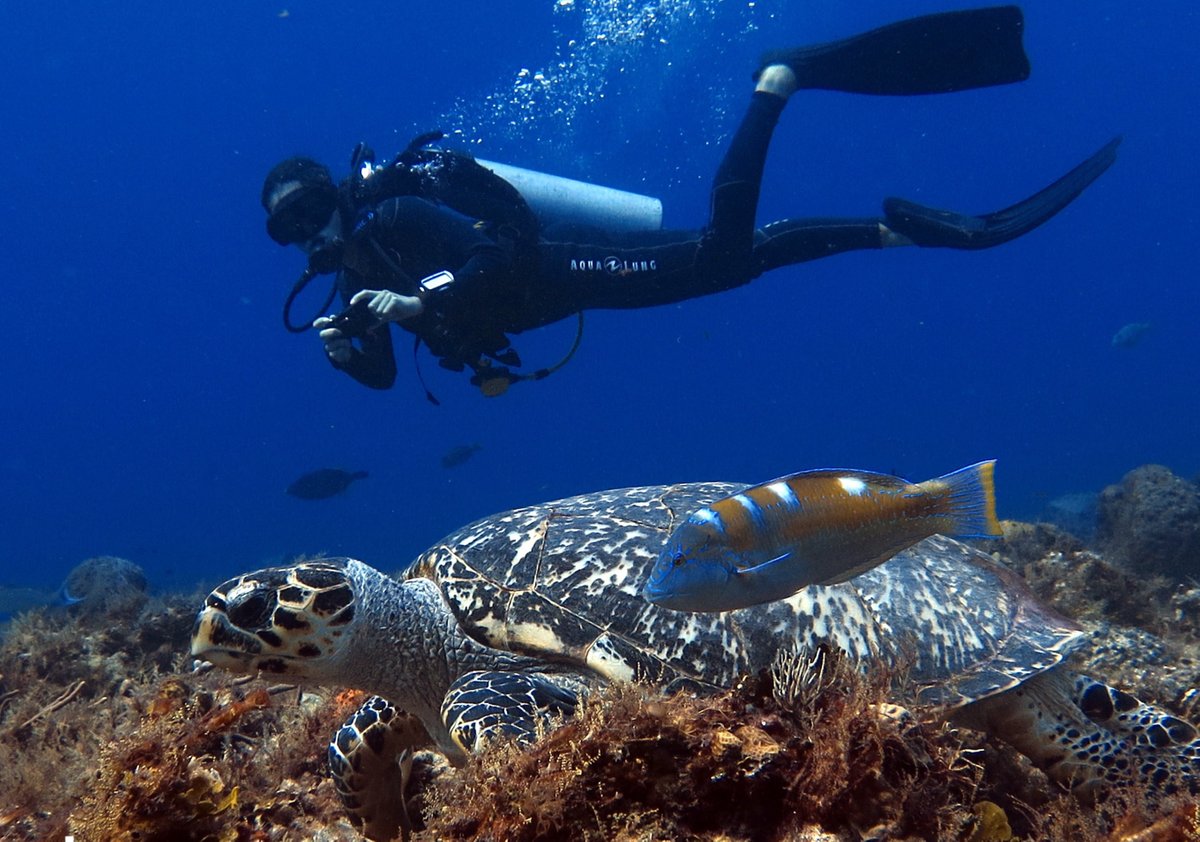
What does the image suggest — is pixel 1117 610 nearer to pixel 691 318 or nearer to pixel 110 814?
pixel 110 814

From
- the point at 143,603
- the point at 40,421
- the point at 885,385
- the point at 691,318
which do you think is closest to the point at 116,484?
the point at 40,421

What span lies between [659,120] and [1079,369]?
86021 mm

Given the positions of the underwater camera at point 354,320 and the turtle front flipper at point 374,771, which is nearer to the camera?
the turtle front flipper at point 374,771

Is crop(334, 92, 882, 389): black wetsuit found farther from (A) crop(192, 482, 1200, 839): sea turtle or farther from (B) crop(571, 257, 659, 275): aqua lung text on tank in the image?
(A) crop(192, 482, 1200, 839): sea turtle

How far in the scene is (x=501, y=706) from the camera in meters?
2.61

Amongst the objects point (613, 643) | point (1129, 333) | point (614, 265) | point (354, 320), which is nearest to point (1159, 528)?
point (614, 265)

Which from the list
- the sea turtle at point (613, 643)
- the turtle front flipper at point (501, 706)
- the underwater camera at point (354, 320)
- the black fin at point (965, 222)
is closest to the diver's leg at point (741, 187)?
the black fin at point (965, 222)

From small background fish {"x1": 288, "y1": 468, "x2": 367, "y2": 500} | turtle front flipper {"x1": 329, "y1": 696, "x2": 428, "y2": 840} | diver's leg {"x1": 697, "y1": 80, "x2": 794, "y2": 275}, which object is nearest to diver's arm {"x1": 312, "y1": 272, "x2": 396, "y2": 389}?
diver's leg {"x1": 697, "y1": 80, "x2": 794, "y2": 275}

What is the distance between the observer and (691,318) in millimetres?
102875

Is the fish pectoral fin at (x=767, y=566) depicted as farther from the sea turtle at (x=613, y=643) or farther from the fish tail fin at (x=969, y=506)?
the sea turtle at (x=613, y=643)

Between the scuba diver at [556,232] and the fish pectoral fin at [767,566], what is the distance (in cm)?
535

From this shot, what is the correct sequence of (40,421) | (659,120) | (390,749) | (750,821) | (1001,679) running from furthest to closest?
(40,421), (659,120), (390,749), (1001,679), (750,821)

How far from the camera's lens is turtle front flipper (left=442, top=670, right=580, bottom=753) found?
2.36 meters

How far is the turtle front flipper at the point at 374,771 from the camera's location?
2.88 m
